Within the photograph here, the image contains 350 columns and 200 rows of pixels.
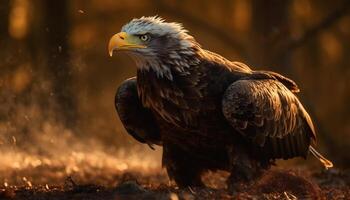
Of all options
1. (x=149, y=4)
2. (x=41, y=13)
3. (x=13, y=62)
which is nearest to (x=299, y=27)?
(x=149, y=4)

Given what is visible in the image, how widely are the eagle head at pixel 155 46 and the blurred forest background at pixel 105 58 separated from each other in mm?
3840

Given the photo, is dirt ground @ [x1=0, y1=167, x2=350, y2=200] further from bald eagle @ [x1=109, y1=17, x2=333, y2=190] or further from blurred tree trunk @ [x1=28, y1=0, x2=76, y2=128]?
blurred tree trunk @ [x1=28, y1=0, x2=76, y2=128]

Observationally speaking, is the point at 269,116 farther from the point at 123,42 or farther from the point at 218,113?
the point at 123,42

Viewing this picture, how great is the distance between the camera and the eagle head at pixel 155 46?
384 inches

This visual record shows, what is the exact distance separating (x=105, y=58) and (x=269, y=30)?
741cm

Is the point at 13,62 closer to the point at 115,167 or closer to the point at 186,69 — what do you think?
the point at 115,167

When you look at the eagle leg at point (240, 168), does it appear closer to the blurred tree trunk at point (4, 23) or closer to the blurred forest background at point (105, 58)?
the blurred forest background at point (105, 58)

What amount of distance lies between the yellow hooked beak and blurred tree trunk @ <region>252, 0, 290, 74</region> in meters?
8.63

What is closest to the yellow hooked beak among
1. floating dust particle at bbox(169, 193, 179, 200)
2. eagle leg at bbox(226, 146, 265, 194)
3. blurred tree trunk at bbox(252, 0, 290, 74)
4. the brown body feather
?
the brown body feather

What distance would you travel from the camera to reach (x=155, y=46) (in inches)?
388

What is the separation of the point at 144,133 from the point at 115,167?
11.1 feet

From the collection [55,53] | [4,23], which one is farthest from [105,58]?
[55,53]

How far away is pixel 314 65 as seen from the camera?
1008 inches

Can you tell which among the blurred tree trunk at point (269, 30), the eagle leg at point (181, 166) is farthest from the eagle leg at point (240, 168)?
the blurred tree trunk at point (269, 30)
